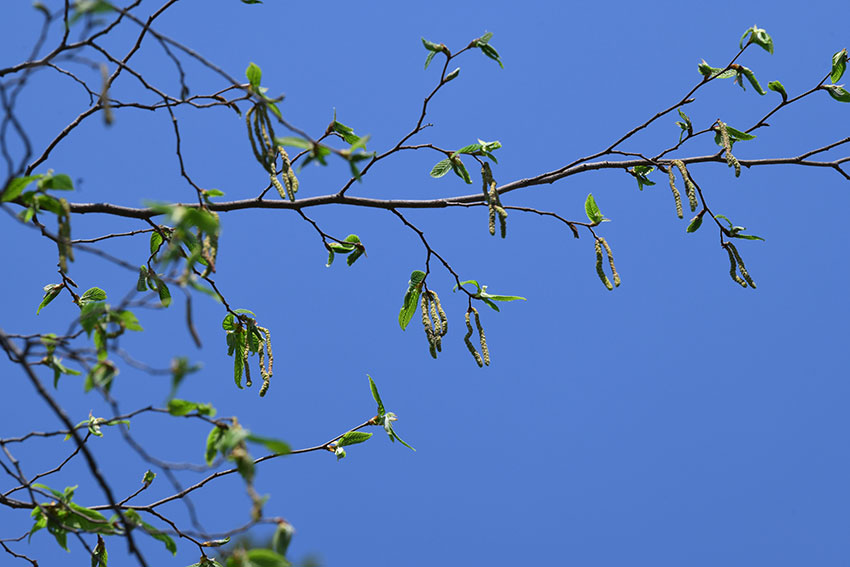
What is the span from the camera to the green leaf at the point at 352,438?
4.63ft

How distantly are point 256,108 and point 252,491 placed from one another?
18.6 inches

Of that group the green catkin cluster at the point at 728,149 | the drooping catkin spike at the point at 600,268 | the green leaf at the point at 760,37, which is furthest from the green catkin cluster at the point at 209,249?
Answer: the green leaf at the point at 760,37

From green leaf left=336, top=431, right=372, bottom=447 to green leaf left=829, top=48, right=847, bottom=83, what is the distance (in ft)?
3.11

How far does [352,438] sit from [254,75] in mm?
635

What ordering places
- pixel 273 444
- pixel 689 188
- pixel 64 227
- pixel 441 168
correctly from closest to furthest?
pixel 273 444 → pixel 64 227 → pixel 689 188 → pixel 441 168

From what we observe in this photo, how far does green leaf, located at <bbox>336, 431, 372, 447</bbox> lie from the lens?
1.41 m

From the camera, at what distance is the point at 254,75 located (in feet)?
3.42

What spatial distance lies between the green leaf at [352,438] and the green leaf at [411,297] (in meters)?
0.19

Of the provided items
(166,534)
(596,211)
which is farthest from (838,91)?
(166,534)

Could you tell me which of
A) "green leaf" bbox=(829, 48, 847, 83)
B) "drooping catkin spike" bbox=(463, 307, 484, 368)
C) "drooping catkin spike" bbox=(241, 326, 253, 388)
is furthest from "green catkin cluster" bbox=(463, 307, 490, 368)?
"green leaf" bbox=(829, 48, 847, 83)

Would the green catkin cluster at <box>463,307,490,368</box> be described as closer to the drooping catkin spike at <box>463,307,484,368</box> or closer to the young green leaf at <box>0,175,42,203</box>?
the drooping catkin spike at <box>463,307,484,368</box>

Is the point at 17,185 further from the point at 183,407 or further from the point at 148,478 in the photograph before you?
the point at 148,478

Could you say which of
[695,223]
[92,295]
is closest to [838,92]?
[695,223]

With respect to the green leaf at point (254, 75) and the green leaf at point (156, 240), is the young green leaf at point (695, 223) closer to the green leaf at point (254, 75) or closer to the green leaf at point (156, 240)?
the green leaf at point (254, 75)
